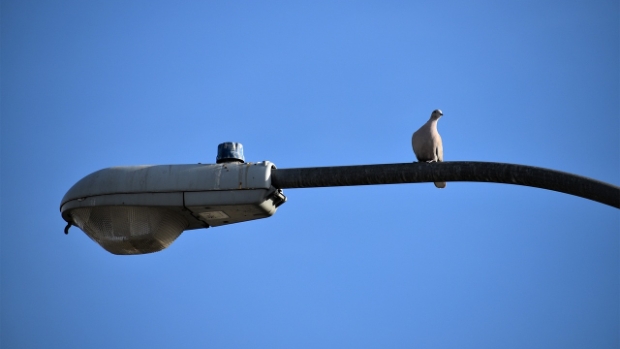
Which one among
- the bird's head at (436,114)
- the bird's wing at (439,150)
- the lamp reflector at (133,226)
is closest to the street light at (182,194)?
the lamp reflector at (133,226)

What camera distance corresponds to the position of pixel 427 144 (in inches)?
365

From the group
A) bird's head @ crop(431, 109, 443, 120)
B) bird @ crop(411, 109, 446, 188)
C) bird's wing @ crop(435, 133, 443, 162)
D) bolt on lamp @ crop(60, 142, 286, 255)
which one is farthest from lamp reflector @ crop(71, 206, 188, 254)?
bird's head @ crop(431, 109, 443, 120)

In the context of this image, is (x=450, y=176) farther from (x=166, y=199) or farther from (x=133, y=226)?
(x=133, y=226)

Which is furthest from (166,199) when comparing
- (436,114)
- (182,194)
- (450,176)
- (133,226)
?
(436,114)

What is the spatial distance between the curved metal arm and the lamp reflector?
117cm

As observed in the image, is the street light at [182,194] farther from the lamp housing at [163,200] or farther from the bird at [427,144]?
the bird at [427,144]

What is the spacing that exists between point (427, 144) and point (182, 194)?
2684 millimetres

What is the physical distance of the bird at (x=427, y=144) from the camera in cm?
920

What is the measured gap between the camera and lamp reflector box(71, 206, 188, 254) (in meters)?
8.39

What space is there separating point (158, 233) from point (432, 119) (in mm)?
3346

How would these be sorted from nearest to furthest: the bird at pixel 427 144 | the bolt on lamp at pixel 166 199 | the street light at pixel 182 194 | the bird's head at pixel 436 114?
the street light at pixel 182 194, the bolt on lamp at pixel 166 199, the bird at pixel 427 144, the bird's head at pixel 436 114

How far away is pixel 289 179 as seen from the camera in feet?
25.7

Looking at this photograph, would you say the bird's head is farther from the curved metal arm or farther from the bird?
the curved metal arm

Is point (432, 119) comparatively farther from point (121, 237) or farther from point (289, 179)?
point (121, 237)
